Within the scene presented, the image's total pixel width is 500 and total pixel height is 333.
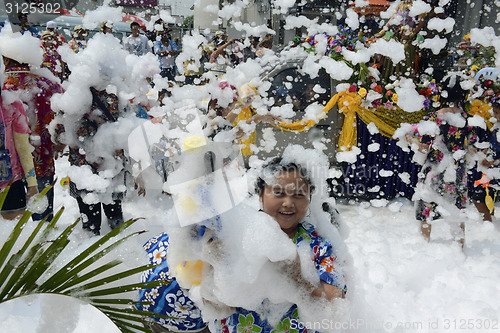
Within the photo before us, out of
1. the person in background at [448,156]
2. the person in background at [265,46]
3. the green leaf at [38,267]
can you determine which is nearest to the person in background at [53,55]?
the person in background at [265,46]

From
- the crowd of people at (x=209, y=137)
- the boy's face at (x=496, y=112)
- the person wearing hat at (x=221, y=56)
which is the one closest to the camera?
the crowd of people at (x=209, y=137)

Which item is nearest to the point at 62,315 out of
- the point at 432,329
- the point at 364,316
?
the point at 364,316

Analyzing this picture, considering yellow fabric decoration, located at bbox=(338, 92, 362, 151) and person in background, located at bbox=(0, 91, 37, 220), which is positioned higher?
person in background, located at bbox=(0, 91, 37, 220)

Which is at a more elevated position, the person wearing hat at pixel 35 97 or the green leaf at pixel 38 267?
the green leaf at pixel 38 267

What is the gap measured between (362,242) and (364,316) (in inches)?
45.1

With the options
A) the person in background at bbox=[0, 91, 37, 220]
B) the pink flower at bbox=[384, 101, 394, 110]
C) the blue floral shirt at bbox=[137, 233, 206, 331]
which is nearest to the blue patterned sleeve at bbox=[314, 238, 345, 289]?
the blue floral shirt at bbox=[137, 233, 206, 331]

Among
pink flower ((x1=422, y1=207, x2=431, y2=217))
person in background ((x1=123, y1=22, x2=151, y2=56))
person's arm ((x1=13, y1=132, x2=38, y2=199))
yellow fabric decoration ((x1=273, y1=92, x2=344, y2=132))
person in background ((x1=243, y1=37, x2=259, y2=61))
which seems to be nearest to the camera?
person's arm ((x1=13, y1=132, x2=38, y2=199))

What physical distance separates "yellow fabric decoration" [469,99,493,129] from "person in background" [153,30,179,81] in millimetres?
5475

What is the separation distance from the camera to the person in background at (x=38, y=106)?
9.93ft

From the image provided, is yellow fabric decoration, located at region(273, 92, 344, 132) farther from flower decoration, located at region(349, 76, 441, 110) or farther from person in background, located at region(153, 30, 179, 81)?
person in background, located at region(153, 30, 179, 81)

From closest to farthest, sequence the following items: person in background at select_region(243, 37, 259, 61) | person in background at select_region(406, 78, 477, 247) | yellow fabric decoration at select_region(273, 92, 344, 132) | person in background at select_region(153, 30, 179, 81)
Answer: person in background at select_region(406, 78, 477, 247) → yellow fabric decoration at select_region(273, 92, 344, 132) → person in background at select_region(243, 37, 259, 61) → person in background at select_region(153, 30, 179, 81)

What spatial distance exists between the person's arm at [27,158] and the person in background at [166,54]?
519 cm

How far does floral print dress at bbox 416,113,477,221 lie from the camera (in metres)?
3.34

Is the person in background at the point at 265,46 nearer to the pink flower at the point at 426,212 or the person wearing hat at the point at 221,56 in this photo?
the person wearing hat at the point at 221,56
